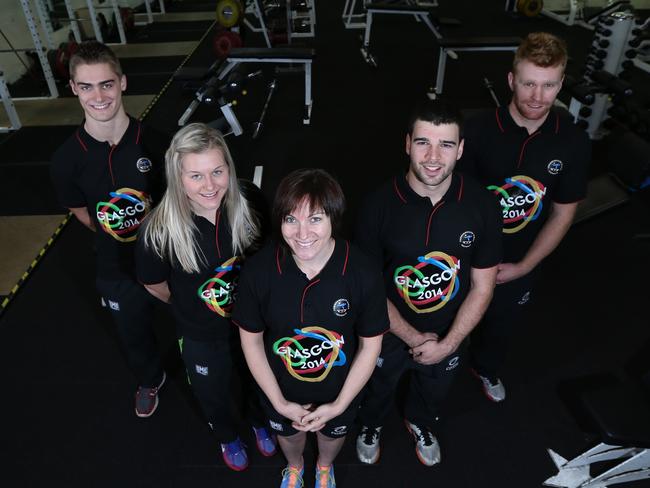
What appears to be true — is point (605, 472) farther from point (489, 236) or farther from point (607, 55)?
point (607, 55)

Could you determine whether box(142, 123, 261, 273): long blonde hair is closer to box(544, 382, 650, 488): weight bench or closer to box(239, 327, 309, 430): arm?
box(239, 327, 309, 430): arm

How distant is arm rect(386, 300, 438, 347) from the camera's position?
182 centimetres

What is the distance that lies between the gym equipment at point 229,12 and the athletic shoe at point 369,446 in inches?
272

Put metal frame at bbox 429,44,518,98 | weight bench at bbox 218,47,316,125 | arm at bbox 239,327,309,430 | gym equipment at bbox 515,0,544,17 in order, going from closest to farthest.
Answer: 1. arm at bbox 239,327,309,430
2. weight bench at bbox 218,47,316,125
3. metal frame at bbox 429,44,518,98
4. gym equipment at bbox 515,0,544,17

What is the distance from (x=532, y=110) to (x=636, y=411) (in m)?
1.19

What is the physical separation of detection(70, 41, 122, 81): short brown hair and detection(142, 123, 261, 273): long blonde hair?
1.74 ft

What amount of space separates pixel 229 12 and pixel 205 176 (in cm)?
675

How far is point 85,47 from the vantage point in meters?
1.84

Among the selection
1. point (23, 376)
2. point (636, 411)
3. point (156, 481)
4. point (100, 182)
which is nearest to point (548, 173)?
point (636, 411)

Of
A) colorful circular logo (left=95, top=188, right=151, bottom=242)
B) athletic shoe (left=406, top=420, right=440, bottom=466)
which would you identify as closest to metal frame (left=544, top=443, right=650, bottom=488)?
athletic shoe (left=406, top=420, right=440, bottom=466)

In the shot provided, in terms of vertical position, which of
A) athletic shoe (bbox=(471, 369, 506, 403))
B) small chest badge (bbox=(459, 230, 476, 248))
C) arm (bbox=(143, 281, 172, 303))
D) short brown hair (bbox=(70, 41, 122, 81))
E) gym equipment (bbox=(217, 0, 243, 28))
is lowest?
athletic shoe (bbox=(471, 369, 506, 403))

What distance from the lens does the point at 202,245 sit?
165 cm

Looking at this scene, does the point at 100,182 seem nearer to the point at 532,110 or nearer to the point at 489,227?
the point at 489,227

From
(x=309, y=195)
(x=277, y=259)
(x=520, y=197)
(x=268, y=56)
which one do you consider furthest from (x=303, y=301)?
(x=268, y=56)
